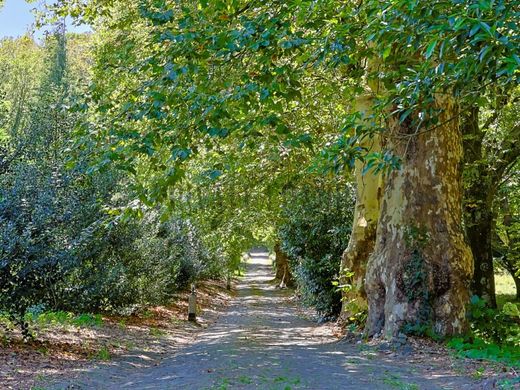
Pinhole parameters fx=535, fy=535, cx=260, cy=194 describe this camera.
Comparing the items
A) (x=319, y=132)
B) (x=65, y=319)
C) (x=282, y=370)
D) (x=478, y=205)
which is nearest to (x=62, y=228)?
(x=65, y=319)

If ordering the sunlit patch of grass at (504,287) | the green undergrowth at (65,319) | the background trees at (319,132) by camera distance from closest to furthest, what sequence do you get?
the background trees at (319,132), the green undergrowth at (65,319), the sunlit patch of grass at (504,287)

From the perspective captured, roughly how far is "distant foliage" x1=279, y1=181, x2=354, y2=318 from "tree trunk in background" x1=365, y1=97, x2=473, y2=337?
4.73 meters

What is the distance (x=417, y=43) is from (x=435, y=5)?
2.18ft

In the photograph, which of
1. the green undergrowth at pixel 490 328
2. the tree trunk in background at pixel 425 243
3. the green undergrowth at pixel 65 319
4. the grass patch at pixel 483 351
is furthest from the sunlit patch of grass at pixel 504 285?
the green undergrowth at pixel 65 319

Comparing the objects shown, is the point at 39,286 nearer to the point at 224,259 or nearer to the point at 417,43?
the point at 417,43

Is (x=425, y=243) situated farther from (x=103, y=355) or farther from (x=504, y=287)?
(x=504, y=287)

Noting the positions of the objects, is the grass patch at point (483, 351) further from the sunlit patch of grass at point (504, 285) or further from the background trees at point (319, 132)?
the sunlit patch of grass at point (504, 285)

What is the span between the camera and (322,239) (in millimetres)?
16797

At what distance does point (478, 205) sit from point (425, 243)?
21.6 feet

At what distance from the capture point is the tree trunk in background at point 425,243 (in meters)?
10.4

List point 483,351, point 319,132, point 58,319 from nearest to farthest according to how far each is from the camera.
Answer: point 483,351, point 58,319, point 319,132

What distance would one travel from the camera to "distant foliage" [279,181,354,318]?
16.3 metres

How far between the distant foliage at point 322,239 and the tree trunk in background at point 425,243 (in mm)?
4730

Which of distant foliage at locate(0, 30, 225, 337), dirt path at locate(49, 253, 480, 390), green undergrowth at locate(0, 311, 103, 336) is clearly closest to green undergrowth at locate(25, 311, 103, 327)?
green undergrowth at locate(0, 311, 103, 336)
